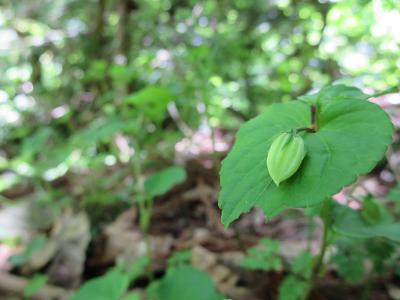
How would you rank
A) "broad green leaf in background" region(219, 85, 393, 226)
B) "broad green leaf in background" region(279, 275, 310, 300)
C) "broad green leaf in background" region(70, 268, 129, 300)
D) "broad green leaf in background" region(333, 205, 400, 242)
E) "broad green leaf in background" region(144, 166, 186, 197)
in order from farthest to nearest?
"broad green leaf in background" region(144, 166, 186, 197) → "broad green leaf in background" region(70, 268, 129, 300) → "broad green leaf in background" region(279, 275, 310, 300) → "broad green leaf in background" region(333, 205, 400, 242) → "broad green leaf in background" region(219, 85, 393, 226)

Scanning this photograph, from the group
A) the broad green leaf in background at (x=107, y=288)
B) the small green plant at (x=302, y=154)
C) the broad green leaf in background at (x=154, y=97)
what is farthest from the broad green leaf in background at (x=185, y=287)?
the broad green leaf in background at (x=154, y=97)

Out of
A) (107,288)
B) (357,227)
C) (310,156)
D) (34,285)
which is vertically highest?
(310,156)

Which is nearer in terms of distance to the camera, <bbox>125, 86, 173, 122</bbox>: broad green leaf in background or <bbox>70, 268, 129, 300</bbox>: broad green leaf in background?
<bbox>70, 268, 129, 300</bbox>: broad green leaf in background

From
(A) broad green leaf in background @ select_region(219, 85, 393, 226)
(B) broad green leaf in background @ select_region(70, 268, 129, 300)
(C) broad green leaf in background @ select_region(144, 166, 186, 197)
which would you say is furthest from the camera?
(C) broad green leaf in background @ select_region(144, 166, 186, 197)

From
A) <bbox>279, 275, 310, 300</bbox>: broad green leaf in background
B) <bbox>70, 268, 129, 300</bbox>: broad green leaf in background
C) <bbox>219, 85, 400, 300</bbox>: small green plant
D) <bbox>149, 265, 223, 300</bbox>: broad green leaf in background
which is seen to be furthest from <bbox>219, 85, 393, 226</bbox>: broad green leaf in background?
<bbox>70, 268, 129, 300</bbox>: broad green leaf in background

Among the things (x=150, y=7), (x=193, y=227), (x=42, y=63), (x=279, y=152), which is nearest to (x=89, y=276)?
(x=193, y=227)

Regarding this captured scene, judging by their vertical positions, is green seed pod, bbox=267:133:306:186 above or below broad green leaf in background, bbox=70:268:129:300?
above

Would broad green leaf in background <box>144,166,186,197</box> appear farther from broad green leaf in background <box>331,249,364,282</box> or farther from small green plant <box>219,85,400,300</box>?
small green plant <box>219,85,400,300</box>

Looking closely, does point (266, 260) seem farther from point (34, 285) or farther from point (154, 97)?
point (34, 285)

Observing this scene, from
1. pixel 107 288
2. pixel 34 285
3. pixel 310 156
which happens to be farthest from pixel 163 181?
pixel 310 156
